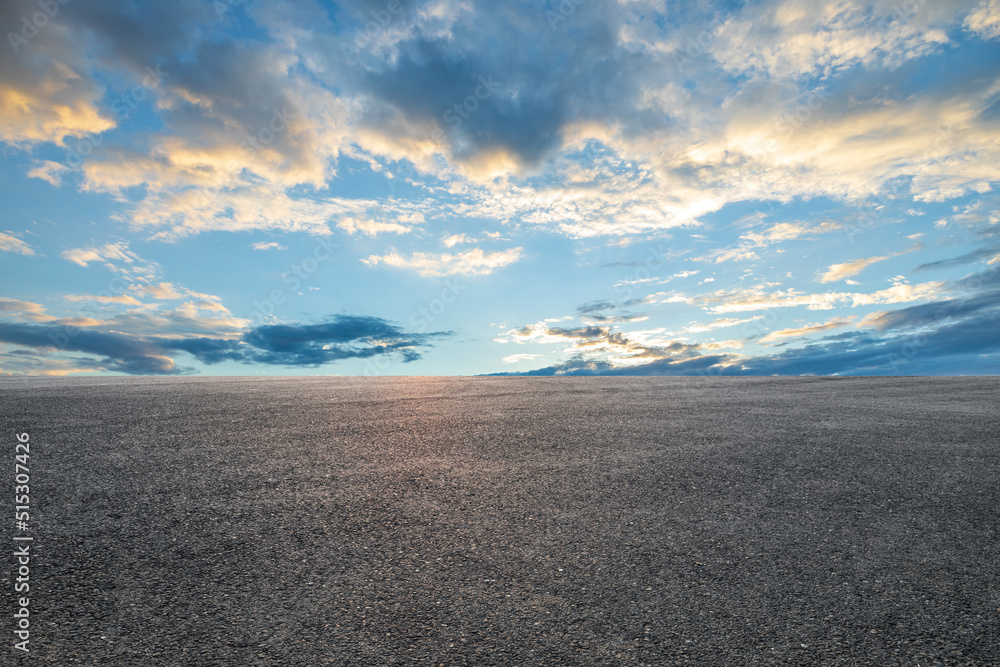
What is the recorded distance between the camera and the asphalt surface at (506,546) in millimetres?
2369

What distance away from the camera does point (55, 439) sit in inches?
Result: 240

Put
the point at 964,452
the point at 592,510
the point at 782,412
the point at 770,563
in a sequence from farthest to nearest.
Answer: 1. the point at 782,412
2. the point at 964,452
3. the point at 592,510
4. the point at 770,563

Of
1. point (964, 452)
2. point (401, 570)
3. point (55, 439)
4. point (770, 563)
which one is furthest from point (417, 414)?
point (964, 452)

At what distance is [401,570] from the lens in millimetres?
2973

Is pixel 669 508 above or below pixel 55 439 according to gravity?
below

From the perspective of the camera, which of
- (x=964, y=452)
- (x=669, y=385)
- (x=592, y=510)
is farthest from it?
(x=669, y=385)

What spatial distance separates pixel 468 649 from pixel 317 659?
68cm

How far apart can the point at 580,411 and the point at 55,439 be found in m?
7.31

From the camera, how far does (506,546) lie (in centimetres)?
328

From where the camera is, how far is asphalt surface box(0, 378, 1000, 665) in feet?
7.77

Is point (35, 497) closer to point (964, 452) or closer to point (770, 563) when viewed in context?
point (770, 563)

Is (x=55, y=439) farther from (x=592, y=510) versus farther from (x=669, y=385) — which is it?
(x=669, y=385)

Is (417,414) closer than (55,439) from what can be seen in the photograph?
No

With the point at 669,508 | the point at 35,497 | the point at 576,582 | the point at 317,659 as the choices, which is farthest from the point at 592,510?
the point at 35,497
